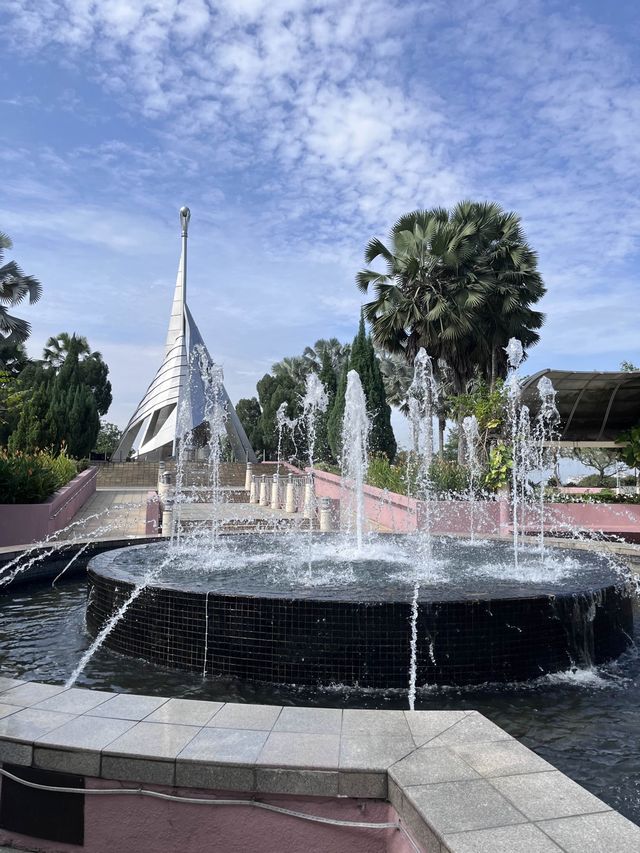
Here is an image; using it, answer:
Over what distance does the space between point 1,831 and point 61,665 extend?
94.9 inches

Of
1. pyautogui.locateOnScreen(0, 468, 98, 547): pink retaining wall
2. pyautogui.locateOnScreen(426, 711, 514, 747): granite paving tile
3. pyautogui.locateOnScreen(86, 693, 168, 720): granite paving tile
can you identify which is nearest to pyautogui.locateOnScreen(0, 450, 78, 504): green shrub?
pyautogui.locateOnScreen(0, 468, 98, 547): pink retaining wall

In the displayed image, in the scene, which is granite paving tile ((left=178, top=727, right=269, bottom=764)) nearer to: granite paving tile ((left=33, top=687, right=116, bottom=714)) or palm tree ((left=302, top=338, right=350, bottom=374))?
granite paving tile ((left=33, top=687, right=116, bottom=714))

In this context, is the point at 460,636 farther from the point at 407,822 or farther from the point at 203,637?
the point at 407,822

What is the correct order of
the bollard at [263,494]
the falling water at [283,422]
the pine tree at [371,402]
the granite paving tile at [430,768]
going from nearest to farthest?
the granite paving tile at [430,768]
the bollard at [263,494]
the pine tree at [371,402]
the falling water at [283,422]

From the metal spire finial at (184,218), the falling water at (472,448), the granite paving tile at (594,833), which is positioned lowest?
the granite paving tile at (594,833)

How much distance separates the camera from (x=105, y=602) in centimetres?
562

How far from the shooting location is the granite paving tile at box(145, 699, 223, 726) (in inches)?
116

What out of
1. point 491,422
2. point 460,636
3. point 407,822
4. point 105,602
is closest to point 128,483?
point 491,422

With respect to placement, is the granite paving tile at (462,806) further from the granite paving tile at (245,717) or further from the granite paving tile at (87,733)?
the granite paving tile at (87,733)

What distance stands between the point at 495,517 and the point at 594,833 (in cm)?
1151

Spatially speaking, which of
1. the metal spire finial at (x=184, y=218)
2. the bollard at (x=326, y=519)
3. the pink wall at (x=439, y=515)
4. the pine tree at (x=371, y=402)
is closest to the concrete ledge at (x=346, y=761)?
the pink wall at (x=439, y=515)

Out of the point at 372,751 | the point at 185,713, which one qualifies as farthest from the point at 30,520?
the point at 372,751

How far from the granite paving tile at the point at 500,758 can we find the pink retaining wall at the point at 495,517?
9.36 m

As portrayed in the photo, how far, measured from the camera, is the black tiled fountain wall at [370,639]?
447 cm
